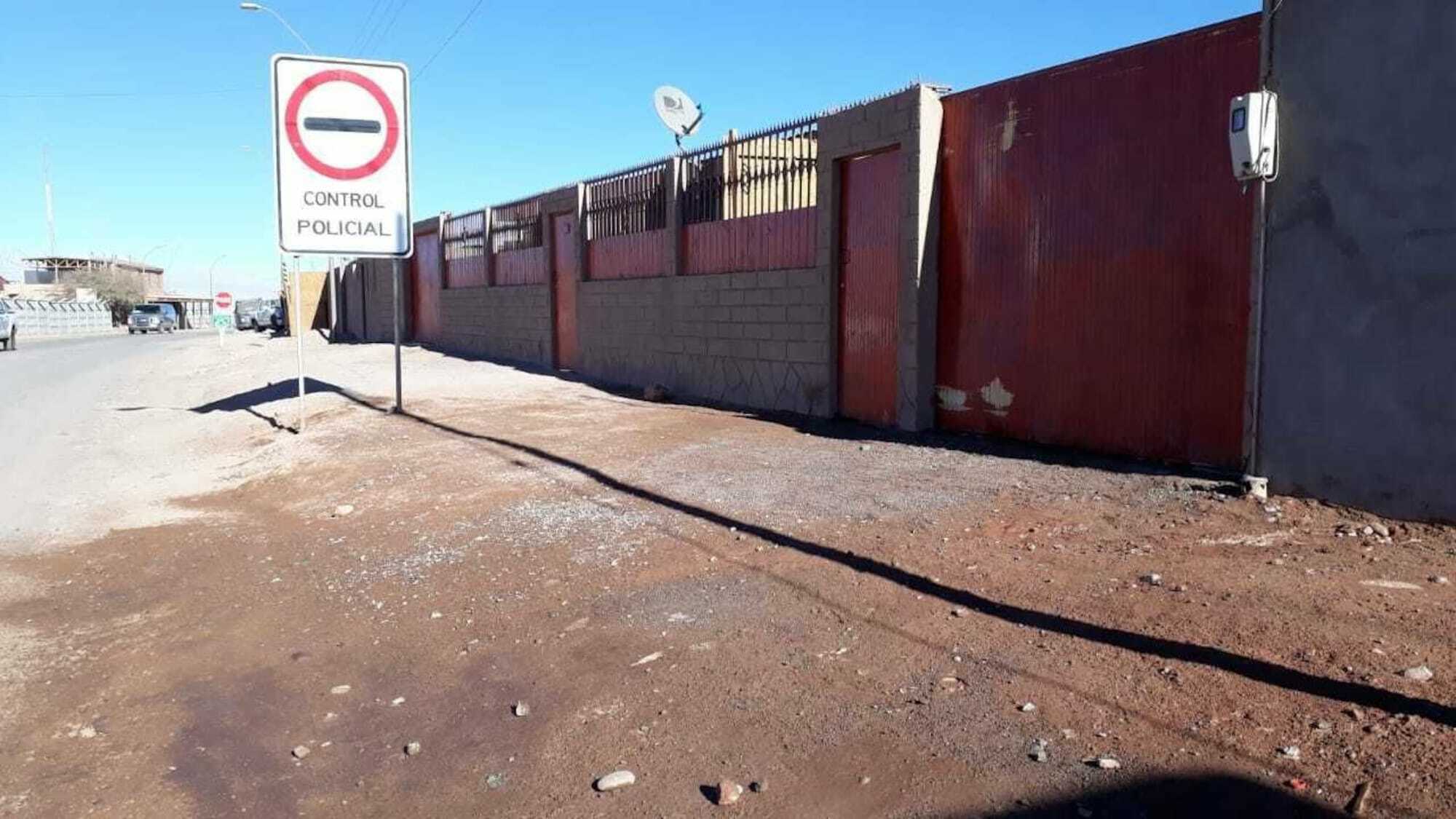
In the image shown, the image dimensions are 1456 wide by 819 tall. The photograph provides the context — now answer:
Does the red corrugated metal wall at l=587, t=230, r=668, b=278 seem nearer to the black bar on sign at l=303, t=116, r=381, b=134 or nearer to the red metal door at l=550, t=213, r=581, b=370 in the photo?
the red metal door at l=550, t=213, r=581, b=370

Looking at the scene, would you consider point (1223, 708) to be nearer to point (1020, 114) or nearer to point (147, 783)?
point (147, 783)

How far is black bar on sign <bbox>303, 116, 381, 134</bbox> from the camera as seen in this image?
39.1 feet

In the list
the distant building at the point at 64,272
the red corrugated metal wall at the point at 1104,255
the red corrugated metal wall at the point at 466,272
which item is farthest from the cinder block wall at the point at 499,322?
the distant building at the point at 64,272

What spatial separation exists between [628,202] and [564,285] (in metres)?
3.34

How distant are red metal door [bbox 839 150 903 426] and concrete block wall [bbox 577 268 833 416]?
0.27m

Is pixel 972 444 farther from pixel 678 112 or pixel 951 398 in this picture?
pixel 678 112

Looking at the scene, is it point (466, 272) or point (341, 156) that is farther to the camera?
point (466, 272)

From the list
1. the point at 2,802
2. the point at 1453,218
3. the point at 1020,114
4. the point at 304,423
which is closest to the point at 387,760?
the point at 2,802

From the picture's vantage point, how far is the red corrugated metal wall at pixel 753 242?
40.2ft

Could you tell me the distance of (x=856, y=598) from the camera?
521 cm

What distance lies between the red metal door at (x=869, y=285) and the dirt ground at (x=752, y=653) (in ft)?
8.62

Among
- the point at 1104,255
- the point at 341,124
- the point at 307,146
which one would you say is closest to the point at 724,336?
the point at 341,124

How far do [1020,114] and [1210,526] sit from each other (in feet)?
15.0

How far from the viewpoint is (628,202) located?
16969 mm
